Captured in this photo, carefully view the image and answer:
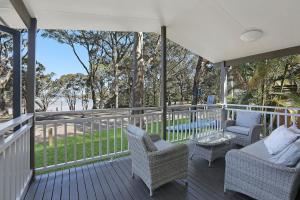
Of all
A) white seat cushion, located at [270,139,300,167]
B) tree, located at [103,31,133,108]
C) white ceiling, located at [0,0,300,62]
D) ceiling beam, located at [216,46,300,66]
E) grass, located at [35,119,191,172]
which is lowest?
grass, located at [35,119,191,172]

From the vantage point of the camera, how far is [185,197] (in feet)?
8.80

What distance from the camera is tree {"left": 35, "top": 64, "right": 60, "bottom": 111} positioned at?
12.7m

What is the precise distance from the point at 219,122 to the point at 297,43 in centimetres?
272

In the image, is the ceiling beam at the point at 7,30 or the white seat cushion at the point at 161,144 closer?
the ceiling beam at the point at 7,30

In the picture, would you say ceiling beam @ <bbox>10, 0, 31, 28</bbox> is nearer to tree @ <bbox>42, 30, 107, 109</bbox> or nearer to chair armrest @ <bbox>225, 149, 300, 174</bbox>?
chair armrest @ <bbox>225, 149, 300, 174</bbox>

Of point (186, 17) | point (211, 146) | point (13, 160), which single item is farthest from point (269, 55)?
point (13, 160)

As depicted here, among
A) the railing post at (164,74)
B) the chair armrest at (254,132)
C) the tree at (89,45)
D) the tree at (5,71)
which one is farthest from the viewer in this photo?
the tree at (89,45)

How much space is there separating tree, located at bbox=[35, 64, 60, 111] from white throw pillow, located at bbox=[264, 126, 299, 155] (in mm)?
12836

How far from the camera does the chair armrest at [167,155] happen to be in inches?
106

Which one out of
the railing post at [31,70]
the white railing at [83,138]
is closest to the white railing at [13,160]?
the railing post at [31,70]

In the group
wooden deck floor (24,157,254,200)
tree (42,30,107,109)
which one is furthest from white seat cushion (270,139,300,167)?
tree (42,30,107,109)

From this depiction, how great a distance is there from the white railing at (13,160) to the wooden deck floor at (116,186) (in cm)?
30

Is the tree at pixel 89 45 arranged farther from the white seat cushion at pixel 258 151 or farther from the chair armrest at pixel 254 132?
the white seat cushion at pixel 258 151

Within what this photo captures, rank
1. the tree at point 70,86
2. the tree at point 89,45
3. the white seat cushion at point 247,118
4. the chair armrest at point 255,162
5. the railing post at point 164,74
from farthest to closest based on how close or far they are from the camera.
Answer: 1. the tree at point 70,86
2. the tree at point 89,45
3. the white seat cushion at point 247,118
4. the railing post at point 164,74
5. the chair armrest at point 255,162
